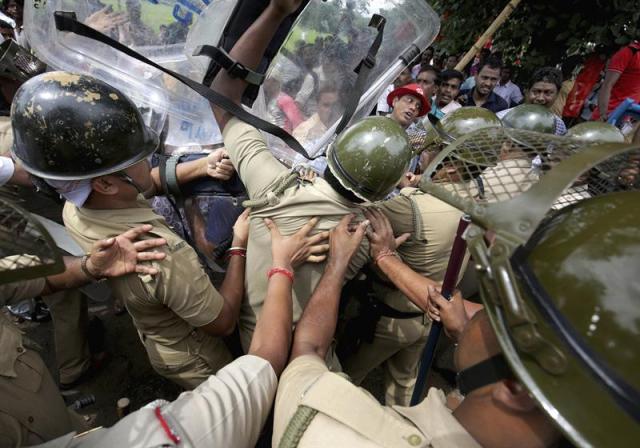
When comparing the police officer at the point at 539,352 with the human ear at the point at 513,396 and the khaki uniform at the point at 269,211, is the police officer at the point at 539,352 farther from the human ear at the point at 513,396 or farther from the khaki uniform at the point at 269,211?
the khaki uniform at the point at 269,211

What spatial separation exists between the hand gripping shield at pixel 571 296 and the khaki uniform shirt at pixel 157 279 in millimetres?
1181

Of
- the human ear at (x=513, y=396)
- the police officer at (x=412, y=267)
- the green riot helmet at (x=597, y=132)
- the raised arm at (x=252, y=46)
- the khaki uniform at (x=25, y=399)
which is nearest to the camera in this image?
the human ear at (x=513, y=396)

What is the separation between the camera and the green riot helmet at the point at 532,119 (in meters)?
A: 3.26

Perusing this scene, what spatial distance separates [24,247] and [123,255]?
654 mm

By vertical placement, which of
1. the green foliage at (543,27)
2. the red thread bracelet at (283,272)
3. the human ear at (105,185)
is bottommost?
the red thread bracelet at (283,272)

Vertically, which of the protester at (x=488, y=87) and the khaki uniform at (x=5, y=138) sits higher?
the protester at (x=488, y=87)

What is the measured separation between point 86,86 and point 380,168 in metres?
1.28

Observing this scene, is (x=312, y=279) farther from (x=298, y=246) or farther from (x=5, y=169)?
(x=5, y=169)

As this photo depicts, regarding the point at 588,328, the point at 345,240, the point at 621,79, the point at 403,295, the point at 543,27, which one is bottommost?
the point at 403,295

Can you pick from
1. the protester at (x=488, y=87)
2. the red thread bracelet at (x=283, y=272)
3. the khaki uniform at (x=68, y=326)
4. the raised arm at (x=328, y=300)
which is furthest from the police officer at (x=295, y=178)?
the protester at (x=488, y=87)

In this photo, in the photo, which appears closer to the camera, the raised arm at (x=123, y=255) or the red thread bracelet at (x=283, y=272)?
the raised arm at (x=123, y=255)

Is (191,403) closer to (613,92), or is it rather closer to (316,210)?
(316,210)

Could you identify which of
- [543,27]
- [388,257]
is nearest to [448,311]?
[388,257]

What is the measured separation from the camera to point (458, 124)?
9.14 feet
